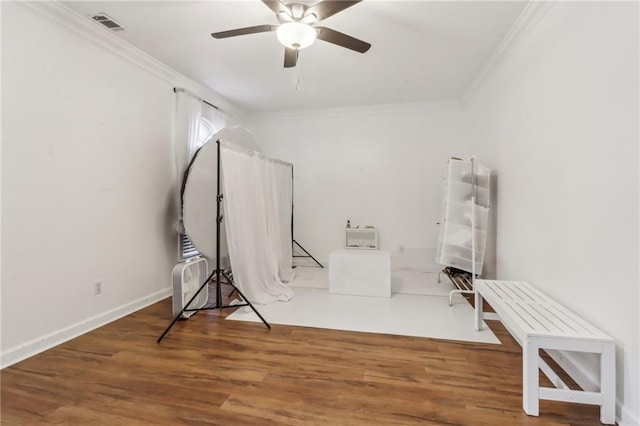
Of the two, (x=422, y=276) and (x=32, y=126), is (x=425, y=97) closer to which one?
(x=422, y=276)

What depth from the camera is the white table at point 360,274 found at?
3547mm

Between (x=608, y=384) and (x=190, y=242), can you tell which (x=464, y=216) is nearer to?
(x=608, y=384)

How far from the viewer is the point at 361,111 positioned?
16.9ft

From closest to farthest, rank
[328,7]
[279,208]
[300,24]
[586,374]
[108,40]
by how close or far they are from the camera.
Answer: [586,374] < [328,7] < [300,24] < [108,40] < [279,208]

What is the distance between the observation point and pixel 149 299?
3.31 metres

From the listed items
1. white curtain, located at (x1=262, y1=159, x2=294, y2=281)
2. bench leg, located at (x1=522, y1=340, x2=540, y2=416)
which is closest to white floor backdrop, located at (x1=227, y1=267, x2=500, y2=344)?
white curtain, located at (x1=262, y1=159, x2=294, y2=281)

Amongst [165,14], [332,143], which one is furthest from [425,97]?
[165,14]

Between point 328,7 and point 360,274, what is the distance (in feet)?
8.98

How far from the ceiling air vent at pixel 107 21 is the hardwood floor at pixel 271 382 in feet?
8.95

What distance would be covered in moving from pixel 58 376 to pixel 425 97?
5212 millimetres

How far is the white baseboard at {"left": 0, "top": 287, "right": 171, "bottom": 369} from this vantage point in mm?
2076

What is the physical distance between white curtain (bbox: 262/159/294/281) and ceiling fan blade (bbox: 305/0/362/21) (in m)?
2.00

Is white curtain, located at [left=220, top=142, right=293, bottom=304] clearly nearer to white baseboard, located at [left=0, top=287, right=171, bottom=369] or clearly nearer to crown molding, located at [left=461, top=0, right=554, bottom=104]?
white baseboard, located at [left=0, top=287, right=171, bottom=369]

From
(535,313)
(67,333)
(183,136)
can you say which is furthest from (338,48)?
(67,333)
